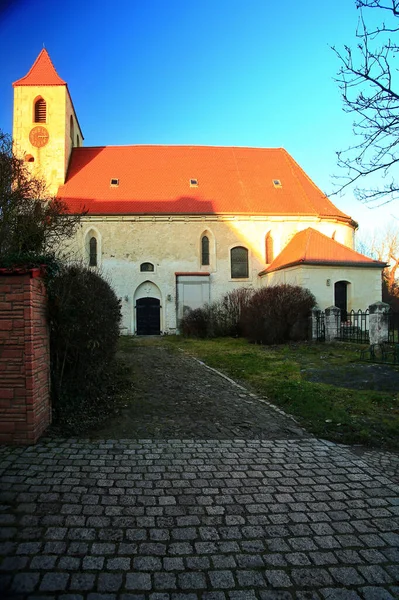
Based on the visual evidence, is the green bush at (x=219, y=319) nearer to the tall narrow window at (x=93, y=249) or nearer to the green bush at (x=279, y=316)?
the green bush at (x=279, y=316)

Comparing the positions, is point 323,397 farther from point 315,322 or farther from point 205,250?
point 205,250

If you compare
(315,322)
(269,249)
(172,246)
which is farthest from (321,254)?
(172,246)

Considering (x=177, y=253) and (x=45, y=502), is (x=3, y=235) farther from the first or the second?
(x=177, y=253)

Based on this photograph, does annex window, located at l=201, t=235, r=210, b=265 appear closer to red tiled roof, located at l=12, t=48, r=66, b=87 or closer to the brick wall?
red tiled roof, located at l=12, t=48, r=66, b=87

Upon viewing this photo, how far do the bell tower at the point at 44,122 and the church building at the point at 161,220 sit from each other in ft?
0.25

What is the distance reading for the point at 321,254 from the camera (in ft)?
77.5

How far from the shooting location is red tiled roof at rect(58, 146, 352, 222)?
29984 mm

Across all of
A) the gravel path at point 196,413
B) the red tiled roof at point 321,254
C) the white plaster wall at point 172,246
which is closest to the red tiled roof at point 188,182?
the white plaster wall at point 172,246

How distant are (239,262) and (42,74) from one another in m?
21.5

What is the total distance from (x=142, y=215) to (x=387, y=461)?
87.8ft

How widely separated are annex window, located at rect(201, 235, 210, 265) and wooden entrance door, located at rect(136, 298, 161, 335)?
4.65 m

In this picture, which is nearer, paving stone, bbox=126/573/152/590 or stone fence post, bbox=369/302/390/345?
paving stone, bbox=126/573/152/590

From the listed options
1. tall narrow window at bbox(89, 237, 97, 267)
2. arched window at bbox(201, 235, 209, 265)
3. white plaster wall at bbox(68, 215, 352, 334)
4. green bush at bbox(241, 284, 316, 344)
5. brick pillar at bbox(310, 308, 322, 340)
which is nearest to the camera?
brick pillar at bbox(310, 308, 322, 340)

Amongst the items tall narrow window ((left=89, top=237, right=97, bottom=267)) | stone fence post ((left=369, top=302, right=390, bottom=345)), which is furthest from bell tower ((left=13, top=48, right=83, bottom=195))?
stone fence post ((left=369, top=302, right=390, bottom=345))
